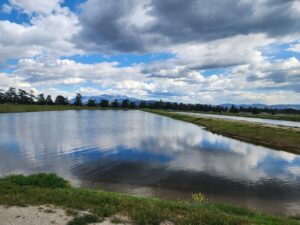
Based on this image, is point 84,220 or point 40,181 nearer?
point 84,220

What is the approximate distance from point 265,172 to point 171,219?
23.8 m

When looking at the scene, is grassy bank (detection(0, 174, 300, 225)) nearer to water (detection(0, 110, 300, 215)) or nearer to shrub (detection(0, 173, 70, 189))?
shrub (detection(0, 173, 70, 189))

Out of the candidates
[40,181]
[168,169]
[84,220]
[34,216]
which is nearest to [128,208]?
[84,220]

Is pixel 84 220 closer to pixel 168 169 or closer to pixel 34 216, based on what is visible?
pixel 34 216

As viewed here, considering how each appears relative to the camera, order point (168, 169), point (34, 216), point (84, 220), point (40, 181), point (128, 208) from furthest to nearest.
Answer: point (168, 169)
point (40, 181)
point (128, 208)
point (34, 216)
point (84, 220)

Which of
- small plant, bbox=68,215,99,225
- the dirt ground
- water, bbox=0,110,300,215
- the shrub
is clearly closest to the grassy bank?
small plant, bbox=68,215,99,225

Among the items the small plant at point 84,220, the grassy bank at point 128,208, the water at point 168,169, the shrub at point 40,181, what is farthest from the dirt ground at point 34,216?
the water at point 168,169

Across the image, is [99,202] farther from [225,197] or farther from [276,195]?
[276,195]

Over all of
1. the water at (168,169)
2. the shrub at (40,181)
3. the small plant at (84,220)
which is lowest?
the water at (168,169)

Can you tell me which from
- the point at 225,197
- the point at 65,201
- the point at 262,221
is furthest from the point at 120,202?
the point at 225,197

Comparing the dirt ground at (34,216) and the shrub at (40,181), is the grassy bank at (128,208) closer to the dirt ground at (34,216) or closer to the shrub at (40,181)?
the dirt ground at (34,216)

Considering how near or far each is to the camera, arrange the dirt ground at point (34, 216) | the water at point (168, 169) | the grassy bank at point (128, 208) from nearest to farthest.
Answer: the dirt ground at point (34, 216) < the grassy bank at point (128, 208) < the water at point (168, 169)

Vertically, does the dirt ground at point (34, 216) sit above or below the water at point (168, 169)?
above

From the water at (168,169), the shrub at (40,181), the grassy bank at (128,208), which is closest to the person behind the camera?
the grassy bank at (128,208)
